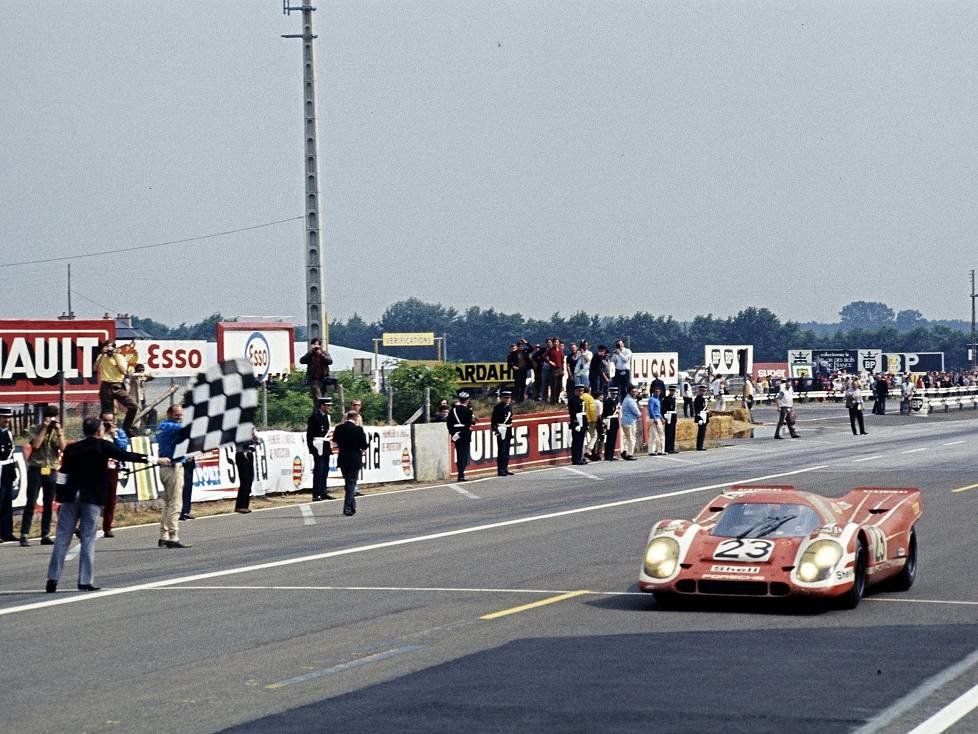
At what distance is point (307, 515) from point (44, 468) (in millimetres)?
5005

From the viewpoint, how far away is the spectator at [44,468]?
771 inches

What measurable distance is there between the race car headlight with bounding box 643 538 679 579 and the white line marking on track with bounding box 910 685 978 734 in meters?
3.87

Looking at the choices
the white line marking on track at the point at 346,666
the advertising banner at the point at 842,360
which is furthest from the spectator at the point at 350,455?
the advertising banner at the point at 842,360

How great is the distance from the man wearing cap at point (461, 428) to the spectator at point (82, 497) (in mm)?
16548

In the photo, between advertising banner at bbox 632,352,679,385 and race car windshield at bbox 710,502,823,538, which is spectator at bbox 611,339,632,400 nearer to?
advertising banner at bbox 632,352,679,385

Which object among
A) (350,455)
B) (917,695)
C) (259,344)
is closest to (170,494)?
Result: (350,455)

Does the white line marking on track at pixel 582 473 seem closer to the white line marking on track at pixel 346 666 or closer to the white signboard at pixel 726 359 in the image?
the white line marking on track at pixel 346 666

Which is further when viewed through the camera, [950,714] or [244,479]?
[244,479]

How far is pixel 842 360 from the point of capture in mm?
115125

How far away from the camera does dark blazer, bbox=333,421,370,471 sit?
2309 cm

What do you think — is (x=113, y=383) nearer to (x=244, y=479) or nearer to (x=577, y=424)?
(x=244, y=479)

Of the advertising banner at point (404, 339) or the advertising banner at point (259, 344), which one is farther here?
the advertising banner at point (404, 339)

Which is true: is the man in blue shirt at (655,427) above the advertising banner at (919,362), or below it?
below

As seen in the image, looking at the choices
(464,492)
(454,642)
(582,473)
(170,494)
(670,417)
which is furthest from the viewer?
(670,417)
